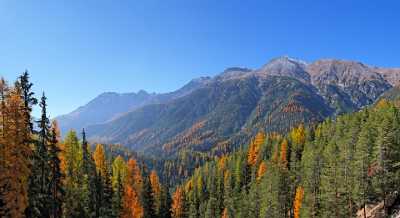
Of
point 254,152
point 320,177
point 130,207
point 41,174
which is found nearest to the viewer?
point 41,174

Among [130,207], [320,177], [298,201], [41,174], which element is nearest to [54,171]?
[41,174]

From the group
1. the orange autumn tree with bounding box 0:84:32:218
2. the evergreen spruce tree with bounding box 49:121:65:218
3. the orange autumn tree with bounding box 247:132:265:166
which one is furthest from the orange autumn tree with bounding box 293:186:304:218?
the orange autumn tree with bounding box 0:84:32:218

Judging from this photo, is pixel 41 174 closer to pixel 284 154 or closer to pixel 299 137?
pixel 284 154

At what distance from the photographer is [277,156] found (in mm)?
112812

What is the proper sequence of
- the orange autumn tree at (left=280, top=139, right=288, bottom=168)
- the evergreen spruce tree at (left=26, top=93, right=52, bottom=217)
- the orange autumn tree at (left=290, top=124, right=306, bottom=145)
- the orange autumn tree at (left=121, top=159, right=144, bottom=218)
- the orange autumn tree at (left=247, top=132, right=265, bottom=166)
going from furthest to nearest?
the orange autumn tree at (left=247, top=132, right=265, bottom=166) < the orange autumn tree at (left=290, top=124, right=306, bottom=145) < the orange autumn tree at (left=280, top=139, right=288, bottom=168) < the orange autumn tree at (left=121, top=159, right=144, bottom=218) < the evergreen spruce tree at (left=26, top=93, right=52, bottom=217)

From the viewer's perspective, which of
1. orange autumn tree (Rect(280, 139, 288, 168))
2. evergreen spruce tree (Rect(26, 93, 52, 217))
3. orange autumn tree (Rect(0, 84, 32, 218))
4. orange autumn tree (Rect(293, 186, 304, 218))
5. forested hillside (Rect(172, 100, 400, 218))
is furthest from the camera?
orange autumn tree (Rect(280, 139, 288, 168))

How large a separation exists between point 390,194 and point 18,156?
5450cm

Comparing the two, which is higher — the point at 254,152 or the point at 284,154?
the point at 254,152

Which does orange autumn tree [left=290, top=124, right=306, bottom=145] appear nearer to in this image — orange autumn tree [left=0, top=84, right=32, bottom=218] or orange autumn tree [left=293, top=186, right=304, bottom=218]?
orange autumn tree [left=293, top=186, right=304, bottom=218]

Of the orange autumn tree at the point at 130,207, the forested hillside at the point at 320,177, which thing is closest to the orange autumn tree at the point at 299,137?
the forested hillside at the point at 320,177

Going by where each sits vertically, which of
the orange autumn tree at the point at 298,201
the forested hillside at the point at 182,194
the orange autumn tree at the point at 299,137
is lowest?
the orange autumn tree at the point at 298,201

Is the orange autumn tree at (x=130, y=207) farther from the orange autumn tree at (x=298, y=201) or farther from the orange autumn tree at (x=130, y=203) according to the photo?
the orange autumn tree at (x=298, y=201)

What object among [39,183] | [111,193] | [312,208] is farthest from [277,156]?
[39,183]

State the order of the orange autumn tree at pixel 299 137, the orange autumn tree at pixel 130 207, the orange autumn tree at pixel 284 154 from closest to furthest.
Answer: the orange autumn tree at pixel 130 207 < the orange autumn tree at pixel 284 154 < the orange autumn tree at pixel 299 137
